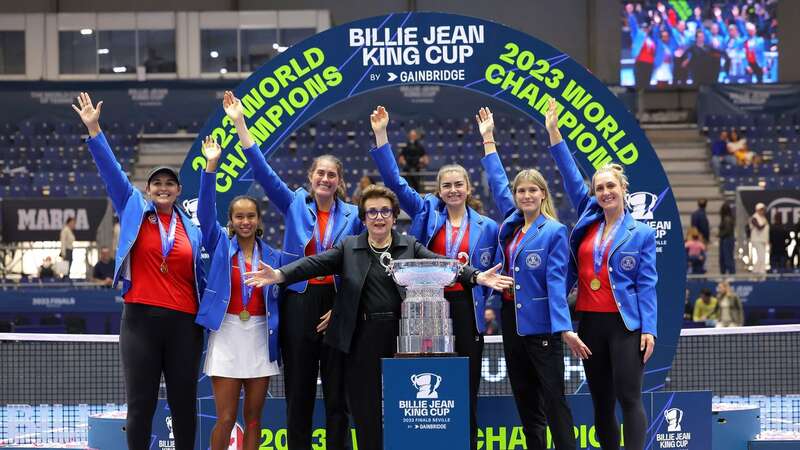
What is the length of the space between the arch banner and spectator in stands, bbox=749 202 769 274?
427 inches

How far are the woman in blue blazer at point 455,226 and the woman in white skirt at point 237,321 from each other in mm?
941

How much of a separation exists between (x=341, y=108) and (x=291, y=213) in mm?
19569

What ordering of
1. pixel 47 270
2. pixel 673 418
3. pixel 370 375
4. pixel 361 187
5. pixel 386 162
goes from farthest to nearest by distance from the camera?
1. pixel 47 270
2. pixel 361 187
3. pixel 673 418
4. pixel 386 162
5. pixel 370 375

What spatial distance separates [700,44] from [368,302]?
22.7m

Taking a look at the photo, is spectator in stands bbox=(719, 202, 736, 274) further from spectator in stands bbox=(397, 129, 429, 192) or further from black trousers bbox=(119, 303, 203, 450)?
black trousers bbox=(119, 303, 203, 450)

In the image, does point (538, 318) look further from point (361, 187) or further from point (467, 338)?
point (361, 187)

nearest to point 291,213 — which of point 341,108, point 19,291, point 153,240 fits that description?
point 153,240

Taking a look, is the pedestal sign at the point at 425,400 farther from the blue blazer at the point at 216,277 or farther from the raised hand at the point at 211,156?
the raised hand at the point at 211,156

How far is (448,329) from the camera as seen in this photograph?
6.88 meters

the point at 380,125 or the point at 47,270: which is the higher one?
the point at 380,125

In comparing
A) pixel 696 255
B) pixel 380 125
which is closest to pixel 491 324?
pixel 696 255

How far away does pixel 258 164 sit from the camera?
7.66m

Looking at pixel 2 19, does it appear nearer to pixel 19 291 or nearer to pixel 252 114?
pixel 19 291

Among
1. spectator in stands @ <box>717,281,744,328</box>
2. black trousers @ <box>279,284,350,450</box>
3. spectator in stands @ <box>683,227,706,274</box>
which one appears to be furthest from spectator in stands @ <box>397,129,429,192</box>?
black trousers @ <box>279,284,350,450</box>
